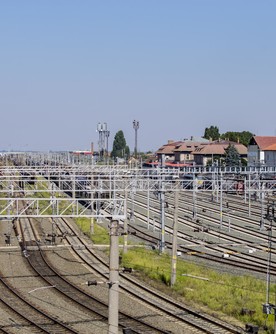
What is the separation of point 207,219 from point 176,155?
52.3 meters

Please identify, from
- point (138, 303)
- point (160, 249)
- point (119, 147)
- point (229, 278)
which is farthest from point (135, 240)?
point (119, 147)

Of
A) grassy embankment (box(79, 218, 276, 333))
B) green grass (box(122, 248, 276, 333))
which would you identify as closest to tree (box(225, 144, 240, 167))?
grassy embankment (box(79, 218, 276, 333))

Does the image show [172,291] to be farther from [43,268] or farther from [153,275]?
[43,268]

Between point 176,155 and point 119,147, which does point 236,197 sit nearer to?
point 176,155

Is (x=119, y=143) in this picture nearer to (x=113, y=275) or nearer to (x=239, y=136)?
(x=239, y=136)

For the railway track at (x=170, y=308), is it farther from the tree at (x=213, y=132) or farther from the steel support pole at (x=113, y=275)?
the tree at (x=213, y=132)

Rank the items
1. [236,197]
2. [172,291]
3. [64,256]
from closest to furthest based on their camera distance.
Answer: [172,291] < [64,256] < [236,197]

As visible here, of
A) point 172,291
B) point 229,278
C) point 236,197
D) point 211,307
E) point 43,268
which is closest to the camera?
point 211,307

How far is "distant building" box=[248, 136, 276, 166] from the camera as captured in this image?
194 ft

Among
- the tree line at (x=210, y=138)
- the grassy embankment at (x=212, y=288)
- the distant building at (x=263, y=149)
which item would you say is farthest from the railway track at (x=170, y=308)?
the tree line at (x=210, y=138)

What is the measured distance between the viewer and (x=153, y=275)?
61.9 feet

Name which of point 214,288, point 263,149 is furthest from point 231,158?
point 214,288

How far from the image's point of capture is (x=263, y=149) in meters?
59.6

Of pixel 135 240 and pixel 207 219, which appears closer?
pixel 135 240
